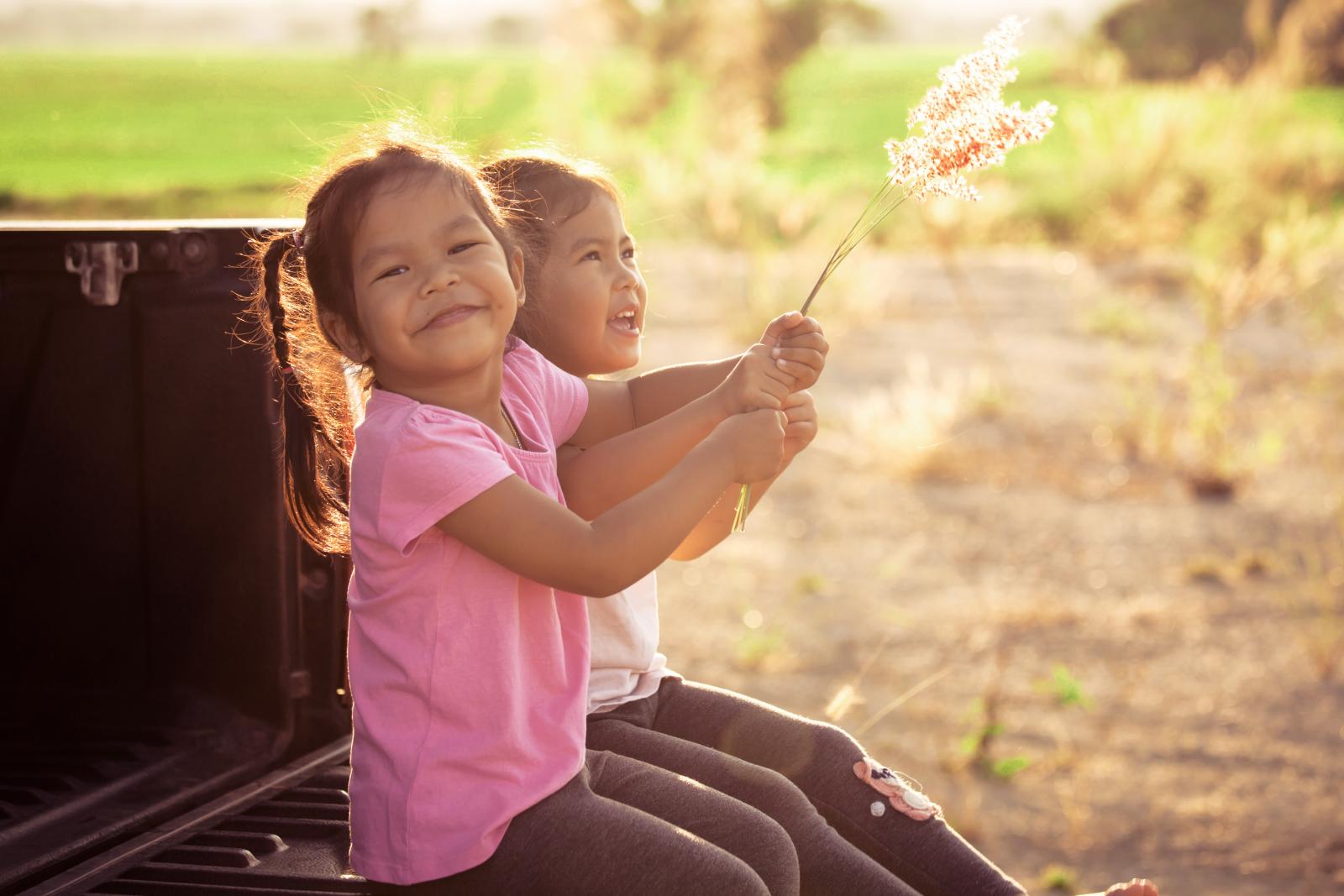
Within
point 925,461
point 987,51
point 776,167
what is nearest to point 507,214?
point 987,51

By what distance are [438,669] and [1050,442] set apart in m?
5.85

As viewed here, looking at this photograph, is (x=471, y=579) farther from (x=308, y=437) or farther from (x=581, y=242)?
(x=581, y=242)

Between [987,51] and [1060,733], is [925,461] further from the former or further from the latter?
[987,51]

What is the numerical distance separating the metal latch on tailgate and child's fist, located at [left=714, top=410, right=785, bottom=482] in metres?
1.06

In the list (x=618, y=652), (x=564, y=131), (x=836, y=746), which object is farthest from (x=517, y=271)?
(x=564, y=131)

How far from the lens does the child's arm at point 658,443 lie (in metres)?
1.98

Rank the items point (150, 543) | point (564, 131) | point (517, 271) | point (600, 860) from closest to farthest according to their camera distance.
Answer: point (600, 860), point (517, 271), point (150, 543), point (564, 131)

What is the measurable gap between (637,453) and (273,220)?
0.75m

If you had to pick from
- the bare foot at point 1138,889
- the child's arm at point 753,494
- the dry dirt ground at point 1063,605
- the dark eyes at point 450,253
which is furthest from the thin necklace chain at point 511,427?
the dry dirt ground at point 1063,605

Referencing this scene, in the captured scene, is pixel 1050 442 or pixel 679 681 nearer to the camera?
pixel 679 681

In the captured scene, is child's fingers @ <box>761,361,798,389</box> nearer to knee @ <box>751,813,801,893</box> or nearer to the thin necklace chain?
the thin necklace chain

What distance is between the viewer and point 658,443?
81.0 inches

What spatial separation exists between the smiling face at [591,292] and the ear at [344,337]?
42 cm

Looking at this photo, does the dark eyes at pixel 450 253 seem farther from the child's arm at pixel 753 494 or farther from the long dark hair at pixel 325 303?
the child's arm at pixel 753 494
